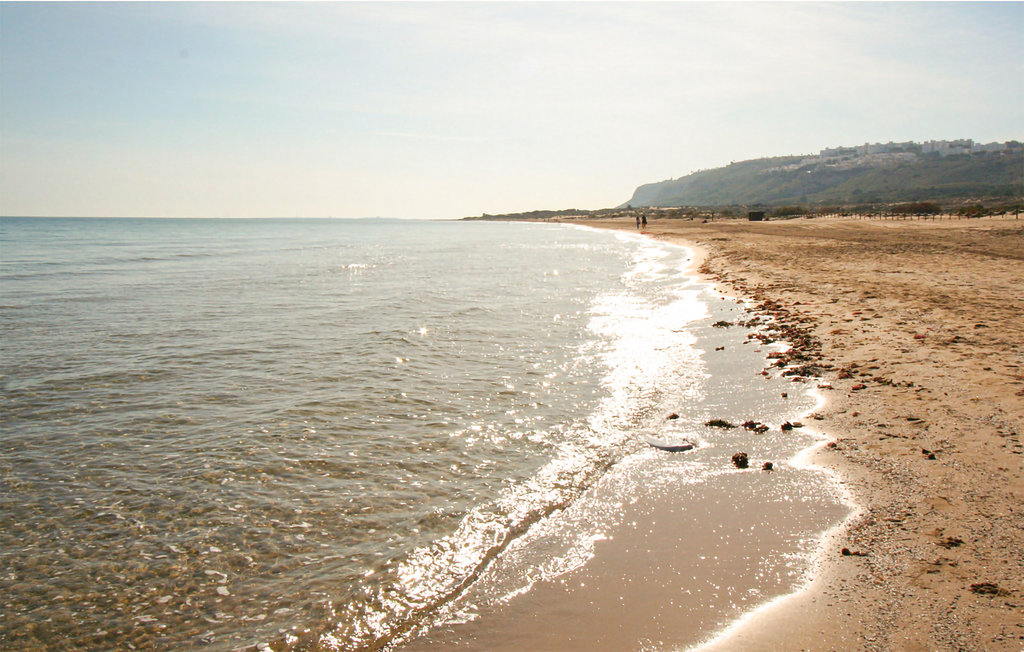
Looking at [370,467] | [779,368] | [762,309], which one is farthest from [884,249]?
[370,467]

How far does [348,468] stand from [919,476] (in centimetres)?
586

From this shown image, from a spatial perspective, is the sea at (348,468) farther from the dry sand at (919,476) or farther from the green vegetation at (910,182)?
the green vegetation at (910,182)

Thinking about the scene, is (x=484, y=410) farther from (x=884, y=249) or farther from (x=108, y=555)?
(x=884, y=249)

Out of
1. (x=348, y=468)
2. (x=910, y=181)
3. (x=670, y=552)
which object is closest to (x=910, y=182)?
(x=910, y=181)

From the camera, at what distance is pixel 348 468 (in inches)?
262

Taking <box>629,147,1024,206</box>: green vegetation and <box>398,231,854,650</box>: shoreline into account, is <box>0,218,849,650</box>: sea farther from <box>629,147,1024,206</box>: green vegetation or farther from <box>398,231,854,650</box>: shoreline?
<box>629,147,1024,206</box>: green vegetation

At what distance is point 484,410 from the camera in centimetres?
857

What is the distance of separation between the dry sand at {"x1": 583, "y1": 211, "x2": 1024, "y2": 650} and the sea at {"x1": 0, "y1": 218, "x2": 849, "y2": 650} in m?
0.36

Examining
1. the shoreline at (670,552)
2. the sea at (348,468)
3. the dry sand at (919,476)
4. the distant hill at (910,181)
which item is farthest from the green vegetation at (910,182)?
the shoreline at (670,552)

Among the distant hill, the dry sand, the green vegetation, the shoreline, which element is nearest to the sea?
the shoreline

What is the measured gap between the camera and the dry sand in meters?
3.54

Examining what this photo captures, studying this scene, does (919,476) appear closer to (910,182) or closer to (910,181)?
(910,182)

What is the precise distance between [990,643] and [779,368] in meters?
6.95

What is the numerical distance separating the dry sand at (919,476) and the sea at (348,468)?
0.36 meters
